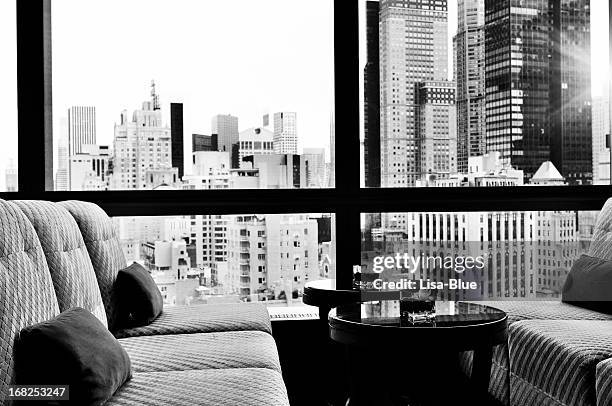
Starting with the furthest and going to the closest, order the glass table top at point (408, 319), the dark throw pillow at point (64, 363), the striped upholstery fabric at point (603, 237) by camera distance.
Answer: the striped upholstery fabric at point (603, 237) → the glass table top at point (408, 319) → the dark throw pillow at point (64, 363)

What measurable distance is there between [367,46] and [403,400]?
2.04 meters

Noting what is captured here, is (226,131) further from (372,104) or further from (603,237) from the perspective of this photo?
(603,237)

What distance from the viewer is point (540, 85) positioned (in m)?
4.45

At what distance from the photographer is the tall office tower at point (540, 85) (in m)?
4.41

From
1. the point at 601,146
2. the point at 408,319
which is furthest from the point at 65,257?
the point at 601,146

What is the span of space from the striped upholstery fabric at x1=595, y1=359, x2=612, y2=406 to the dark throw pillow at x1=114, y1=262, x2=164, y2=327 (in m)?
1.81

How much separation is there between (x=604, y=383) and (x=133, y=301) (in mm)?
1899

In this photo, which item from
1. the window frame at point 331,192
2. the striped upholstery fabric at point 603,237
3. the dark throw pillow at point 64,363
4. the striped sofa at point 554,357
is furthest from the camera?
the window frame at point 331,192

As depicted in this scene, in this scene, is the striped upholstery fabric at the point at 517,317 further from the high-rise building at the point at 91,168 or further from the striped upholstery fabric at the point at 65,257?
the high-rise building at the point at 91,168

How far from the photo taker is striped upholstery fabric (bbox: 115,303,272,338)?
306 centimetres

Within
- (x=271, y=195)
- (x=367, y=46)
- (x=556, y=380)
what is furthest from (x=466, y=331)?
(x=367, y=46)

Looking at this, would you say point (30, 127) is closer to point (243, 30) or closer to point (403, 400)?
point (243, 30)

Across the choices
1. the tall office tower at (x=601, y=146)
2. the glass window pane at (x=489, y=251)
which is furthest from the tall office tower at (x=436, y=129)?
the tall office tower at (x=601, y=146)

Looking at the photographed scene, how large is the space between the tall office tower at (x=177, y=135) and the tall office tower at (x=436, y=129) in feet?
4.58
